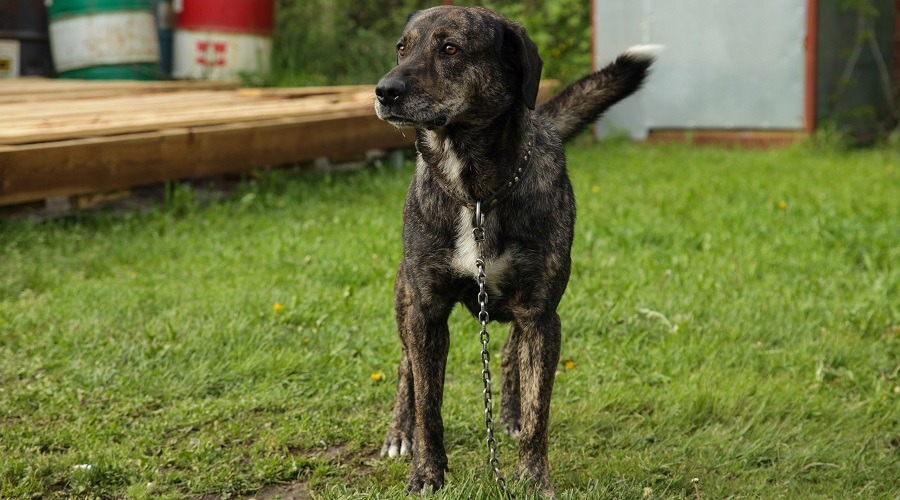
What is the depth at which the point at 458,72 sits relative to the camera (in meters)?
2.92

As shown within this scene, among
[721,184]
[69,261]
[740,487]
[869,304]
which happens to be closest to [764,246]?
[869,304]

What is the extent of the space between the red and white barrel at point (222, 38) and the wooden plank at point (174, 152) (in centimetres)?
274

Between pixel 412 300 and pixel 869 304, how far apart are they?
2877 millimetres

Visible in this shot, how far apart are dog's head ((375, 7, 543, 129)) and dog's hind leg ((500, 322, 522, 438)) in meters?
1.07

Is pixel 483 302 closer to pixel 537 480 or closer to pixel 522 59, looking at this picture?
pixel 537 480

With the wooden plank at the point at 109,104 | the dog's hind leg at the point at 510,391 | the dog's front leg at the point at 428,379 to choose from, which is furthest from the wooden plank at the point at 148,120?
the dog's front leg at the point at 428,379

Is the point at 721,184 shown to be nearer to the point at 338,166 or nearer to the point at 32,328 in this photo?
the point at 338,166

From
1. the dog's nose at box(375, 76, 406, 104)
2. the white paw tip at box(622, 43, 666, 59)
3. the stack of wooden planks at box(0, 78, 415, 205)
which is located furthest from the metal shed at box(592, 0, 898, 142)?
the dog's nose at box(375, 76, 406, 104)

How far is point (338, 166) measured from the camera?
7.86 metres

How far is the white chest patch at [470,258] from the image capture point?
118 inches

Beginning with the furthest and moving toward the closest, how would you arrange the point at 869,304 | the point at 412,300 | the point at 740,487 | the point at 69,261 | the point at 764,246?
the point at 764,246
the point at 69,261
the point at 869,304
the point at 740,487
the point at 412,300

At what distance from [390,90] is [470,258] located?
580 mm

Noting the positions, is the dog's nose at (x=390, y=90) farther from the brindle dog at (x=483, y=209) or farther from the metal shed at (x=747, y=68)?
the metal shed at (x=747, y=68)

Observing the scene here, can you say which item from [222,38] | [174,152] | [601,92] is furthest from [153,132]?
[222,38]
